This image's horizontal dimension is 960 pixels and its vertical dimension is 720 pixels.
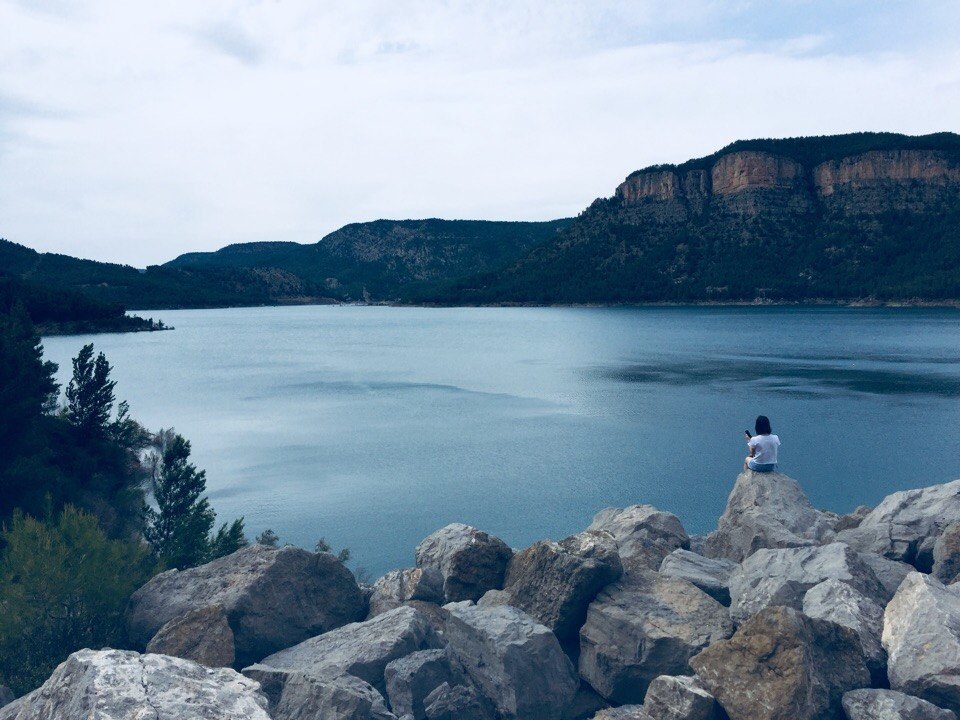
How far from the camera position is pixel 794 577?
348 inches

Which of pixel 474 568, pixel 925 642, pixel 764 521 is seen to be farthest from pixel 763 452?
pixel 925 642

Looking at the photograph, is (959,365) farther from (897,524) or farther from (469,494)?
(897,524)

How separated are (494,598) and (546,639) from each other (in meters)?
1.56

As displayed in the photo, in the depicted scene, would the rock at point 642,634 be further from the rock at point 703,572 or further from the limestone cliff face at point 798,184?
the limestone cliff face at point 798,184

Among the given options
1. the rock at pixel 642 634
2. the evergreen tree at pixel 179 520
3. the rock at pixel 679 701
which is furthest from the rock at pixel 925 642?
the evergreen tree at pixel 179 520

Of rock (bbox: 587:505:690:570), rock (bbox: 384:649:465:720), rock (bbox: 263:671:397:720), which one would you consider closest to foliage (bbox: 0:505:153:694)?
rock (bbox: 263:671:397:720)

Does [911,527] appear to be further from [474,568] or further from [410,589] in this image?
[410,589]

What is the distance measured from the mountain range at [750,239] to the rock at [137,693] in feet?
510

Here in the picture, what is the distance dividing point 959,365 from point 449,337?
6197cm

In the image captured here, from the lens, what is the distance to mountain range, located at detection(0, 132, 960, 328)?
152 metres

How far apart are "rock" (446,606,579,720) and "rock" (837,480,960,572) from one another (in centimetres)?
588

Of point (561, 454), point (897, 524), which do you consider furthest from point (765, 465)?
A: point (561, 454)

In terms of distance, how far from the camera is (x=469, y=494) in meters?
28.3

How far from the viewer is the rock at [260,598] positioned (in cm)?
→ 888
